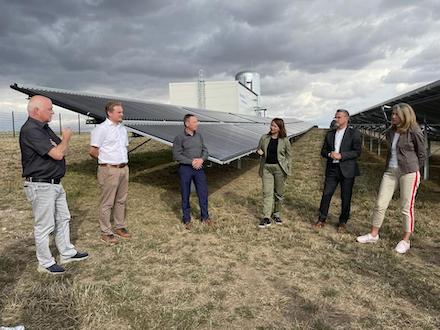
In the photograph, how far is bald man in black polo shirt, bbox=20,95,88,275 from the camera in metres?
3.94

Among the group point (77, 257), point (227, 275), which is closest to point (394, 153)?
point (227, 275)

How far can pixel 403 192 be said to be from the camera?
496cm

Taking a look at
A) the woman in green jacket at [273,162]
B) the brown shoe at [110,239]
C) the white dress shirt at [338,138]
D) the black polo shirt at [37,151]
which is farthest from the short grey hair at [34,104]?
the white dress shirt at [338,138]

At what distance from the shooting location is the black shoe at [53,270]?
419cm

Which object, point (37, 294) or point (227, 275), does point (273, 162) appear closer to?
point (227, 275)

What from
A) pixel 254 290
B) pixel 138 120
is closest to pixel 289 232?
pixel 254 290

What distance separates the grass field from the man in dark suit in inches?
20.1

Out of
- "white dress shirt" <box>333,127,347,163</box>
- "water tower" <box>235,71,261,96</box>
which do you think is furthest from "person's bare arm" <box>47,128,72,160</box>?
"water tower" <box>235,71,261,96</box>

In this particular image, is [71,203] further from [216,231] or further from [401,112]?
[401,112]

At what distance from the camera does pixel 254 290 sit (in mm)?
3879

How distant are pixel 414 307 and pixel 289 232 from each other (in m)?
2.33

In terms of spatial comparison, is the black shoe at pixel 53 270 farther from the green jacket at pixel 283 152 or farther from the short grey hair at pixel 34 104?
the green jacket at pixel 283 152

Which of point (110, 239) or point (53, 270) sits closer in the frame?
point (53, 270)

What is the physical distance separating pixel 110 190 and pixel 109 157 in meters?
0.45
